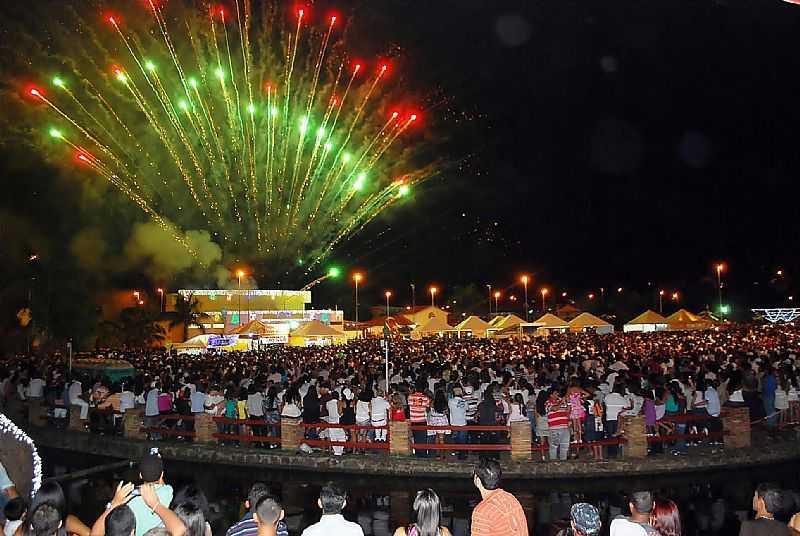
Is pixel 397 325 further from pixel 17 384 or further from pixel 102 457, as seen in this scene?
pixel 102 457

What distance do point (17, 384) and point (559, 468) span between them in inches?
662

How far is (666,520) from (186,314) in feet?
182

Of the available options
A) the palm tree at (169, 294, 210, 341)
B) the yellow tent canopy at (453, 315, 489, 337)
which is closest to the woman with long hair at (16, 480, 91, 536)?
the yellow tent canopy at (453, 315, 489, 337)

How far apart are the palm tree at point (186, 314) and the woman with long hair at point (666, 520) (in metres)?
55.5

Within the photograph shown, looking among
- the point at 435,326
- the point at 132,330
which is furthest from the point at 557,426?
the point at 132,330

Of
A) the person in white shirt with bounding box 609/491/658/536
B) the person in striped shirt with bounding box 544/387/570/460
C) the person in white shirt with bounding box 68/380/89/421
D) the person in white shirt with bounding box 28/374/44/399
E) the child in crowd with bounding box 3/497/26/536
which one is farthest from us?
the person in white shirt with bounding box 28/374/44/399

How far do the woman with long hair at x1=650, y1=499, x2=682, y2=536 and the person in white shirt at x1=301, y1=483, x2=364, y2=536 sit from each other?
2.18 meters

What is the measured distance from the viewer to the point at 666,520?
4.93 m

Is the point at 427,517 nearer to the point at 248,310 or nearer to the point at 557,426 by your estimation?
the point at 557,426

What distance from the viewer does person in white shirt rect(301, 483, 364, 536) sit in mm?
4539

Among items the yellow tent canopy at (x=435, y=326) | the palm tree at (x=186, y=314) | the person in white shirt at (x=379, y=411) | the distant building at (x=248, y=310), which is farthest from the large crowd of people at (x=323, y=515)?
the palm tree at (x=186, y=314)

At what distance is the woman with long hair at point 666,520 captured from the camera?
490 centimetres

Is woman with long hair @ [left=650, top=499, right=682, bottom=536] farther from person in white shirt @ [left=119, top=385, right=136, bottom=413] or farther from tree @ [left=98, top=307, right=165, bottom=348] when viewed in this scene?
tree @ [left=98, top=307, right=165, bottom=348]

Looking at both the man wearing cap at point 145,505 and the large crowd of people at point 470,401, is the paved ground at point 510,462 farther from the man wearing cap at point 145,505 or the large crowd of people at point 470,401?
the man wearing cap at point 145,505
